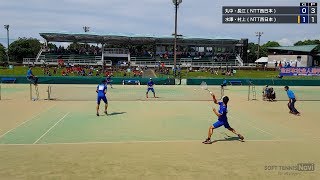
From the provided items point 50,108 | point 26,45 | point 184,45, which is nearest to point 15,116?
point 50,108

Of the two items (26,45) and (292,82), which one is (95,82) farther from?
(26,45)

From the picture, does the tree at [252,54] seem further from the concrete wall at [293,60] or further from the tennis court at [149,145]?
the tennis court at [149,145]

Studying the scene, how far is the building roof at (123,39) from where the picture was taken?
258 ft

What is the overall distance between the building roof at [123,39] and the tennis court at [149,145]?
196ft

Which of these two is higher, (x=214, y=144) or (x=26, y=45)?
(x=26, y=45)

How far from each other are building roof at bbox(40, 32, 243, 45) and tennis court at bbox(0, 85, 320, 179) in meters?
59.8

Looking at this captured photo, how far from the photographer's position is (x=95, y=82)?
148 feet

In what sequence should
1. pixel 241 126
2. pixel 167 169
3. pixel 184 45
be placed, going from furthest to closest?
pixel 184 45, pixel 241 126, pixel 167 169

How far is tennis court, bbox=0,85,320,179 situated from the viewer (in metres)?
9.00

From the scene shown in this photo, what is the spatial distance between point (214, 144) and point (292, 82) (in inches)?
1560

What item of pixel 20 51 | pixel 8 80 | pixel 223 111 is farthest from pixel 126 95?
pixel 20 51

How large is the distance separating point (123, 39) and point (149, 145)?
7072 centimetres

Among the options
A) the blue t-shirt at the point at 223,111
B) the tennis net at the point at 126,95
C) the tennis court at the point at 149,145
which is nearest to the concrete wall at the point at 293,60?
the tennis net at the point at 126,95

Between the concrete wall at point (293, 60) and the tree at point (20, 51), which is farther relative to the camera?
the tree at point (20, 51)
